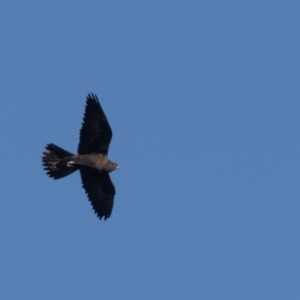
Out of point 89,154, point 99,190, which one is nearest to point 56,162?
point 89,154

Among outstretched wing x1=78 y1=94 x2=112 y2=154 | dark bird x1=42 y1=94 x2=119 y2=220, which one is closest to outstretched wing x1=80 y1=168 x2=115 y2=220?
dark bird x1=42 y1=94 x2=119 y2=220

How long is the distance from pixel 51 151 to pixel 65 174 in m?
0.80

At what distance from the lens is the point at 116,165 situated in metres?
34.6

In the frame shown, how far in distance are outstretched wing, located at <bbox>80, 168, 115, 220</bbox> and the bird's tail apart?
691mm

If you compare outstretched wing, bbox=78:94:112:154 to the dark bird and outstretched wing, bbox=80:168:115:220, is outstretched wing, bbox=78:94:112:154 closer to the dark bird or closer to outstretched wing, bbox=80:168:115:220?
the dark bird

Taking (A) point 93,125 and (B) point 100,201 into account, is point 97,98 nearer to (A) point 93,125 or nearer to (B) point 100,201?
(A) point 93,125

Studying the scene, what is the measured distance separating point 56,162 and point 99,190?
1.82m

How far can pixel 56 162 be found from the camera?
113 feet

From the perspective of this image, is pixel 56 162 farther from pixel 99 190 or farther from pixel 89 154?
pixel 99 190

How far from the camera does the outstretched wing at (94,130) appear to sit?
33812mm

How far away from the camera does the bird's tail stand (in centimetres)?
3428

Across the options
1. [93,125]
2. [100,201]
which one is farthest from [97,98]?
[100,201]

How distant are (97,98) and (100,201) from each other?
3.56m

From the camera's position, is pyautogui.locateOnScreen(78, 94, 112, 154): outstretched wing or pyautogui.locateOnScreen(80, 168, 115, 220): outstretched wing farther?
pyautogui.locateOnScreen(80, 168, 115, 220): outstretched wing
